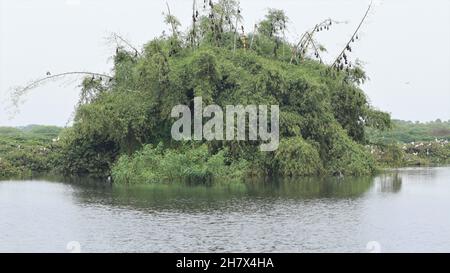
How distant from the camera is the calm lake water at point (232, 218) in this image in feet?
61.4

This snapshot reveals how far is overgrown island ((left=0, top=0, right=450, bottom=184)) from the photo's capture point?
36125 mm

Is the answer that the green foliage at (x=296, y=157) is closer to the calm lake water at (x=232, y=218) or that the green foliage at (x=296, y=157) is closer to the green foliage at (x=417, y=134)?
the calm lake water at (x=232, y=218)

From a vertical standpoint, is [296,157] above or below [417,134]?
below

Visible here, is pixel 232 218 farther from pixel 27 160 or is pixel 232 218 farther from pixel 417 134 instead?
pixel 417 134

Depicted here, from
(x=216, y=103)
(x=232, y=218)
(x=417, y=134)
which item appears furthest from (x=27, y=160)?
(x=417, y=134)

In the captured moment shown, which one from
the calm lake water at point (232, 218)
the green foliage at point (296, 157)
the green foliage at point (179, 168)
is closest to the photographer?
the calm lake water at point (232, 218)

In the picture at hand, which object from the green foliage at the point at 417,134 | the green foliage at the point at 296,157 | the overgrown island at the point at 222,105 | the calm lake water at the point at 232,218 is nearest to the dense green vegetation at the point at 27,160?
the overgrown island at the point at 222,105

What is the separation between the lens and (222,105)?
37.7 m

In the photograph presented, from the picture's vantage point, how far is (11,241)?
1967 centimetres

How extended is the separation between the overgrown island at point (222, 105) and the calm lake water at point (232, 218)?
3.20 meters

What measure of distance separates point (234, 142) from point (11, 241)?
18.2 metres

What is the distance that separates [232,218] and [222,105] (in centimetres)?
1571

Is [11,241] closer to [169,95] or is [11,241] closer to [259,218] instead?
[259,218]
